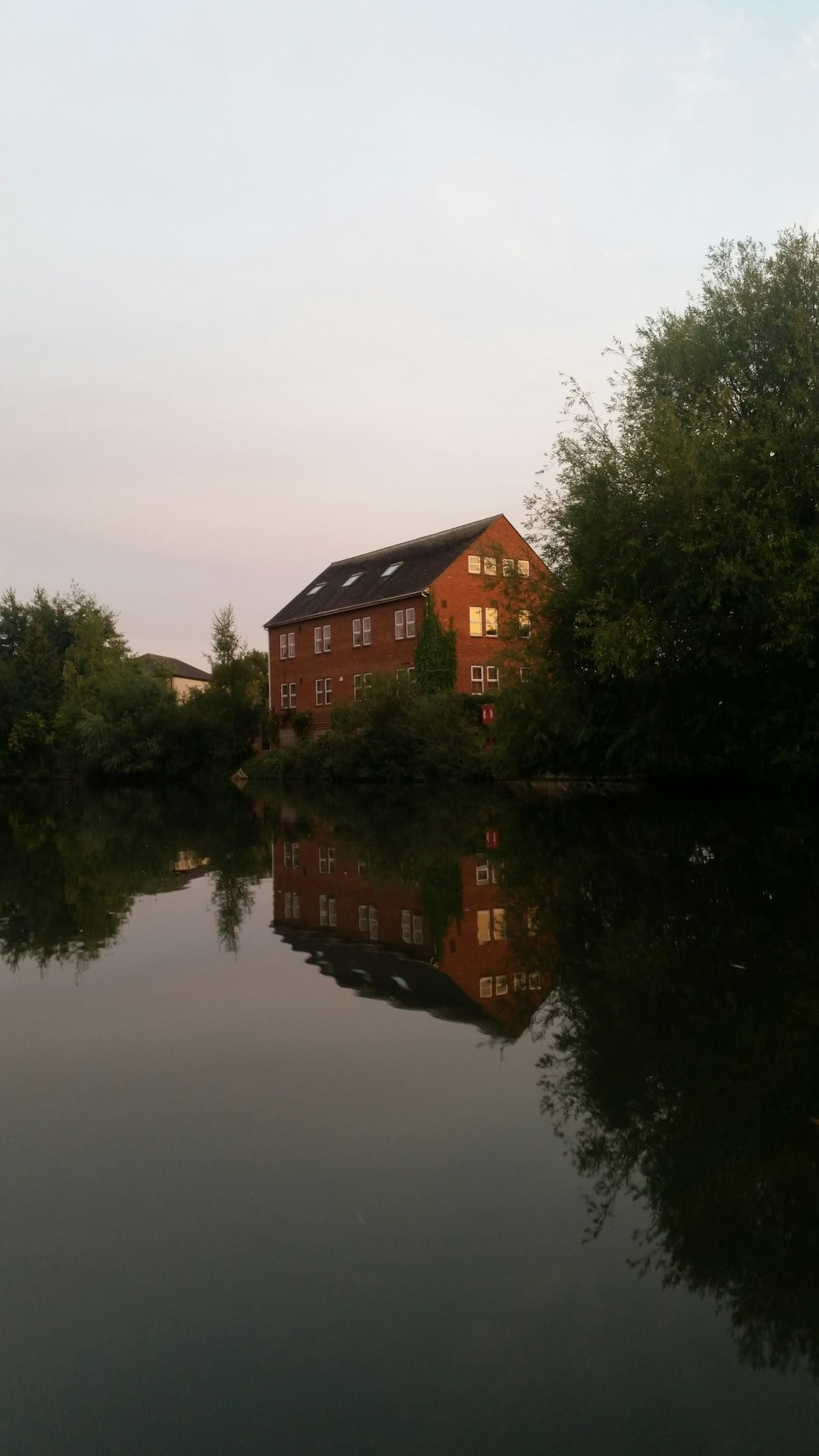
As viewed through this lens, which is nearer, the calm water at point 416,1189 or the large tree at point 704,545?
the calm water at point 416,1189

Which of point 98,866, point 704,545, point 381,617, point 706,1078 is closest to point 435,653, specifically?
point 381,617

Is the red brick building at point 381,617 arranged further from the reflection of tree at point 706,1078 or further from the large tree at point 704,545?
the reflection of tree at point 706,1078

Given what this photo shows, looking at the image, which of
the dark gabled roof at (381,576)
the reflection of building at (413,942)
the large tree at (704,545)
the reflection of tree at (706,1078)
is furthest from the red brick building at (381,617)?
the reflection of tree at (706,1078)

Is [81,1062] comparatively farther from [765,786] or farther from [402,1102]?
[765,786]

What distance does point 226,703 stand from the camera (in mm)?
57000

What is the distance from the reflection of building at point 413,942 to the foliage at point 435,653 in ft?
110

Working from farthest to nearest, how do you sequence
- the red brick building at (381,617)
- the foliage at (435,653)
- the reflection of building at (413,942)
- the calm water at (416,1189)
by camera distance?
the red brick building at (381,617)
the foliage at (435,653)
the reflection of building at (413,942)
the calm water at (416,1189)

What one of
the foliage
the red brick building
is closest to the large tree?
the red brick building

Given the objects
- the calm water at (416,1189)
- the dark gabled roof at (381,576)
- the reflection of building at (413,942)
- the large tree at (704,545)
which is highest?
the dark gabled roof at (381,576)

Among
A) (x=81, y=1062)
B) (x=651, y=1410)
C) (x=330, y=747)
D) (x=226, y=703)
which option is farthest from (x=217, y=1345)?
(x=226, y=703)

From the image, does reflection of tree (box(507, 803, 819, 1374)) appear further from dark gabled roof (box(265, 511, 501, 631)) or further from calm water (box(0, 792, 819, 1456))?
dark gabled roof (box(265, 511, 501, 631))

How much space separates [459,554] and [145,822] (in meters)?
28.8

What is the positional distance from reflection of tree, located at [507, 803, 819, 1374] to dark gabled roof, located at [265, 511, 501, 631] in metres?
40.7

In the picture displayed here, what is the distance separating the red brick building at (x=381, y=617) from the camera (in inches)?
1909
